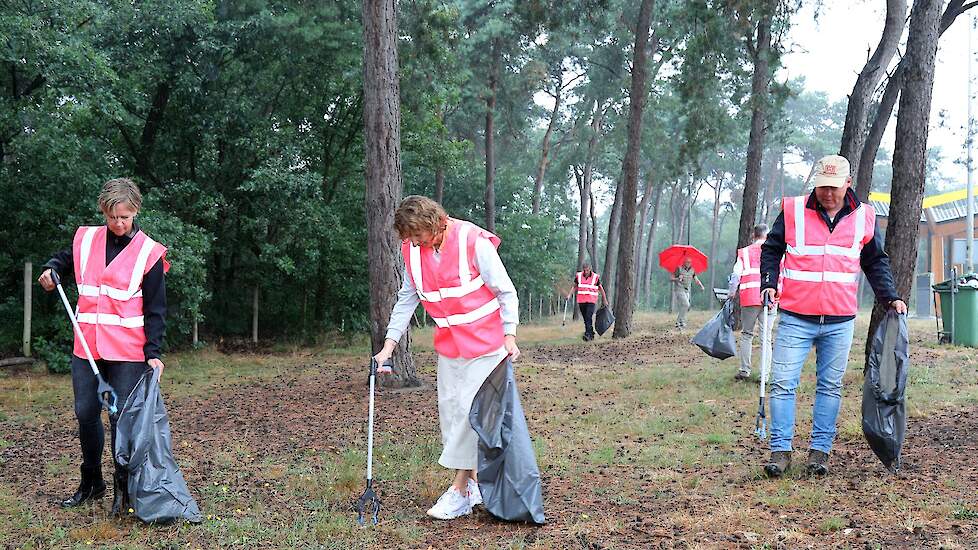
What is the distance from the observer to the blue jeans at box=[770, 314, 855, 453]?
18.0 feet

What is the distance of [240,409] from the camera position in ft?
32.3

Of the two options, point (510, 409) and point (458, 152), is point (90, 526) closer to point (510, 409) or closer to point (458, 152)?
point (510, 409)

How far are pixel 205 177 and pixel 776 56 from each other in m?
11.8

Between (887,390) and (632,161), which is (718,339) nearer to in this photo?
(887,390)

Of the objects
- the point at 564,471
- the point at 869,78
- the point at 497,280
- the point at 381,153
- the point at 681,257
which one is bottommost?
the point at 564,471

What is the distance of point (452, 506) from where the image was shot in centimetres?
502

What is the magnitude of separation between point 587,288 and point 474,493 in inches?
516

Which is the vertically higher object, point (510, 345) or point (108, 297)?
point (108, 297)

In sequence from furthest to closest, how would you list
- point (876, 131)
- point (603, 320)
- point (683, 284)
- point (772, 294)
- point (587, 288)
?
1. point (683, 284)
2. point (603, 320)
3. point (587, 288)
4. point (876, 131)
5. point (772, 294)

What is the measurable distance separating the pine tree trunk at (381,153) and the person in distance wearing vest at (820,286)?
534 centimetres

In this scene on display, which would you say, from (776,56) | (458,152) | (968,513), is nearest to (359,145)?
(458,152)

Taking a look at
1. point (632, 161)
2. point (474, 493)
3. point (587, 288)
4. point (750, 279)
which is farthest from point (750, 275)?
point (632, 161)

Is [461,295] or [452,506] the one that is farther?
[452,506]

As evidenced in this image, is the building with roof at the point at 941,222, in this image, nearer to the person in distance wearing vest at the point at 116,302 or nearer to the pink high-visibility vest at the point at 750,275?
the pink high-visibility vest at the point at 750,275
